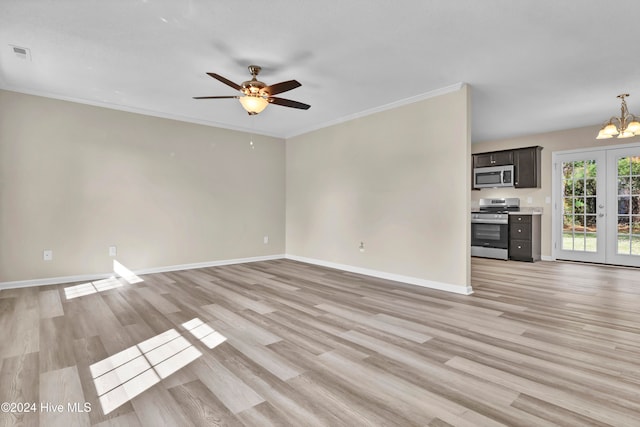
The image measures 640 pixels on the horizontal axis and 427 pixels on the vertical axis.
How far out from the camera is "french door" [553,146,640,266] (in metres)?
5.46

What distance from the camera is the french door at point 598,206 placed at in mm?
5457

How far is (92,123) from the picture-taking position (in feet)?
14.7

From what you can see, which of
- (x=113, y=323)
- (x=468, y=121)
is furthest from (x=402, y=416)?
(x=468, y=121)

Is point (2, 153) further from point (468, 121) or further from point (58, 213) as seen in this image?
point (468, 121)

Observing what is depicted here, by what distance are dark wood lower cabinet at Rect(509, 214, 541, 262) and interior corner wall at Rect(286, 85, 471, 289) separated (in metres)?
3.13

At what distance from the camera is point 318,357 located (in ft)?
7.25

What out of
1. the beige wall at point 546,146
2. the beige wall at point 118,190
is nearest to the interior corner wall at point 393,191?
the beige wall at point 118,190

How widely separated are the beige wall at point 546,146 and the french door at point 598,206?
0.12 m

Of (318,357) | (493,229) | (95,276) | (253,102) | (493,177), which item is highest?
(253,102)

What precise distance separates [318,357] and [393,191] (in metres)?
2.92

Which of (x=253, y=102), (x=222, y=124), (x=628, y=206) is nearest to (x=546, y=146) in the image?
(x=628, y=206)

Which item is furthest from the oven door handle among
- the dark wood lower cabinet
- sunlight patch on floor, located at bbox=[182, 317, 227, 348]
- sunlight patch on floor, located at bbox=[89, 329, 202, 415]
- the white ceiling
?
sunlight patch on floor, located at bbox=[89, 329, 202, 415]

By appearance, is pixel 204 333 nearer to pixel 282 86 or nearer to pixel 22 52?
pixel 282 86

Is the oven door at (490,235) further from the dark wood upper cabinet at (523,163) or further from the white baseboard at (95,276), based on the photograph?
the white baseboard at (95,276)
